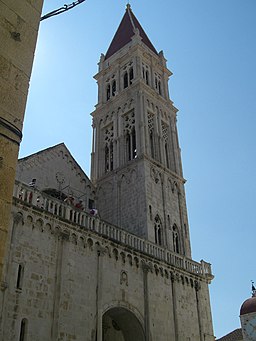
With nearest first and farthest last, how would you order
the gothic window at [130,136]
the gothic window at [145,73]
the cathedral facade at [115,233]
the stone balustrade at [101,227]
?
1. the cathedral facade at [115,233]
2. the stone balustrade at [101,227]
3. the gothic window at [130,136]
4. the gothic window at [145,73]

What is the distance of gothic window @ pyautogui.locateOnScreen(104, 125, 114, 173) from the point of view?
2540 centimetres

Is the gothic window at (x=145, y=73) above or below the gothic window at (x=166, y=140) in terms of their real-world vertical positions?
above

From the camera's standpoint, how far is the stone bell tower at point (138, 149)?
22.3 meters

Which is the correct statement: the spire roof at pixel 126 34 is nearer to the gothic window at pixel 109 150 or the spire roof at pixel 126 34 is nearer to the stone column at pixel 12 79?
the gothic window at pixel 109 150

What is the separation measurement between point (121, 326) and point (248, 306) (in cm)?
1443

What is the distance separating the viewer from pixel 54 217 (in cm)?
1562

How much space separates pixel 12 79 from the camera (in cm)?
501

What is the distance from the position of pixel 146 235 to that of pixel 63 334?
25.3 ft

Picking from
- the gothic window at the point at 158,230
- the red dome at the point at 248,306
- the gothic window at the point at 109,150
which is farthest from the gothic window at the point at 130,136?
the red dome at the point at 248,306

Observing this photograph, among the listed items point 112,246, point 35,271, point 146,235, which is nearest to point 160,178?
point 146,235

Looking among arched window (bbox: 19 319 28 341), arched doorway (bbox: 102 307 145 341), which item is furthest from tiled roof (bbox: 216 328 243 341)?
arched window (bbox: 19 319 28 341)

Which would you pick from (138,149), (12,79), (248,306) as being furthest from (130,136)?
(12,79)

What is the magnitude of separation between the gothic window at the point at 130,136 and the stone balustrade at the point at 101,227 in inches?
254

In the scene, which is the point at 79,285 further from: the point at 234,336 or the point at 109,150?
the point at 234,336
